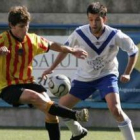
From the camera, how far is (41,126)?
1385 cm

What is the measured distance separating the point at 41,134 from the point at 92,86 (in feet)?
8.96

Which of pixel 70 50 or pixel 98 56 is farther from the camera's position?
pixel 98 56

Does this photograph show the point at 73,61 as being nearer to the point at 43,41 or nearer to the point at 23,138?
the point at 23,138

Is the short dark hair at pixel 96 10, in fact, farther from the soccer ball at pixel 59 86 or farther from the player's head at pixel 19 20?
the soccer ball at pixel 59 86

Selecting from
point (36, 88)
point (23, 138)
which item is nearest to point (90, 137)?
point (23, 138)

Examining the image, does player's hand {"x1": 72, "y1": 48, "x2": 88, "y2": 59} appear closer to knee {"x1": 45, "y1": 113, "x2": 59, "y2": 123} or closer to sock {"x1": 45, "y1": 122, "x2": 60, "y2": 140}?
knee {"x1": 45, "y1": 113, "x2": 59, "y2": 123}

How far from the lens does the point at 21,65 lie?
8945 mm

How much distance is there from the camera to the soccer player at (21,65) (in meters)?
8.72

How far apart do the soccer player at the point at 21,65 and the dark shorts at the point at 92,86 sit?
64 cm

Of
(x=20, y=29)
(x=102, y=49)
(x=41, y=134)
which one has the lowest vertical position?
(x=41, y=134)

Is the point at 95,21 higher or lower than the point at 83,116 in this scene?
higher

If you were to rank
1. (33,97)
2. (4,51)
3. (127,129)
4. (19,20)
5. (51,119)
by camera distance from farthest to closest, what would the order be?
(51,119)
(127,129)
(19,20)
(33,97)
(4,51)

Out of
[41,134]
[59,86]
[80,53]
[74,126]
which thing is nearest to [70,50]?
[80,53]

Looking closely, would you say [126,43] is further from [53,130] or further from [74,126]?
[53,130]
